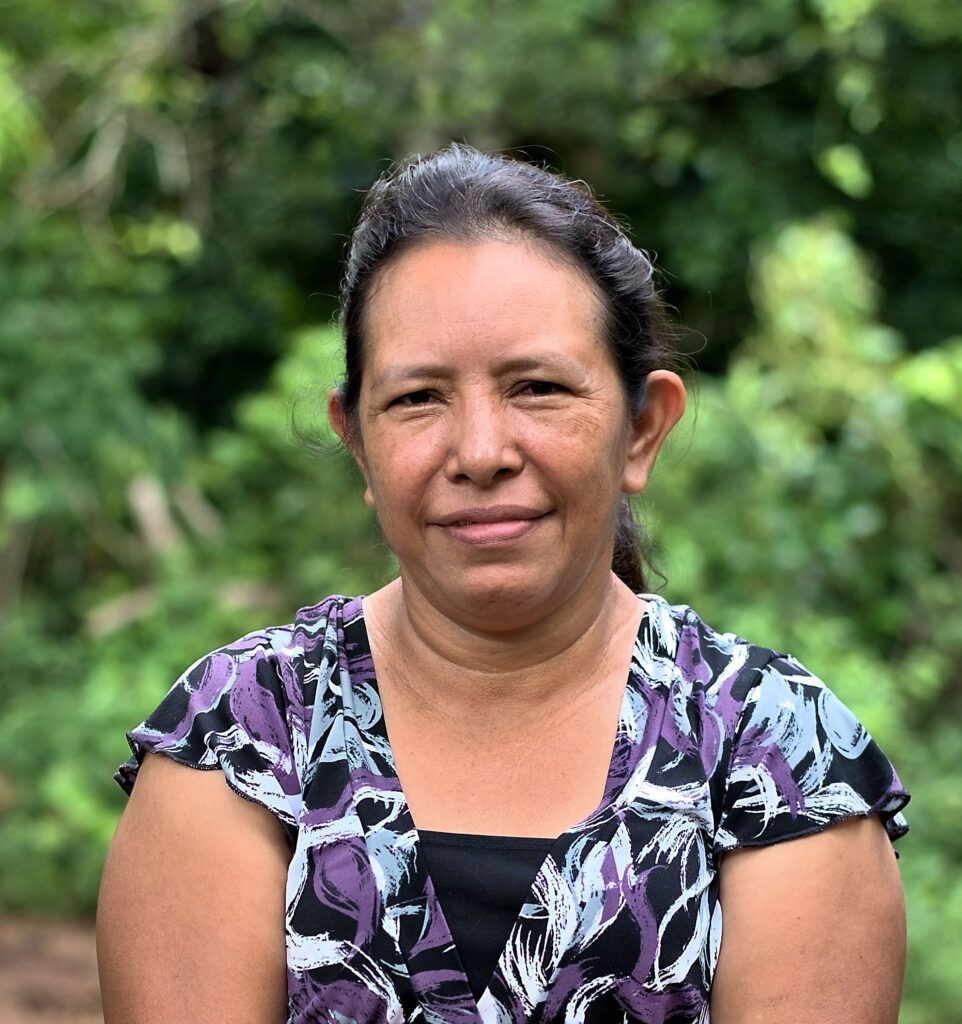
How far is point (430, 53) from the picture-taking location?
279 inches

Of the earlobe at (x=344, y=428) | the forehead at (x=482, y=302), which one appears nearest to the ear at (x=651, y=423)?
the forehead at (x=482, y=302)

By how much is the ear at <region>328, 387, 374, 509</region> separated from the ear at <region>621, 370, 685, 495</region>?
347 millimetres

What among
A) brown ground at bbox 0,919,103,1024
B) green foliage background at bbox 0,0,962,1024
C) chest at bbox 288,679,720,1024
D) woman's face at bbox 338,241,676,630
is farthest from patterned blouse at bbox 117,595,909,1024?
brown ground at bbox 0,919,103,1024

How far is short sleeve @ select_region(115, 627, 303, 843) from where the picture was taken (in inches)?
72.4

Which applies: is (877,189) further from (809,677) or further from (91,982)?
(809,677)

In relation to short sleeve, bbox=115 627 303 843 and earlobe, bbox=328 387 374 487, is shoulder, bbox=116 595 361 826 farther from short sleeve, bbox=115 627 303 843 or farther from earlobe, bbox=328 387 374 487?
earlobe, bbox=328 387 374 487

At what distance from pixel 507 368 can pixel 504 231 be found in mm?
181

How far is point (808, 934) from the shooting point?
1759 millimetres

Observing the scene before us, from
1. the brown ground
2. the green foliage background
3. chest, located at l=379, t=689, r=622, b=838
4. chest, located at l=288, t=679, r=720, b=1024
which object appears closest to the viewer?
chest, located at l=288, t=679, r=720, b=1024

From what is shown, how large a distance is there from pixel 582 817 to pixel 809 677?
13.5 inches

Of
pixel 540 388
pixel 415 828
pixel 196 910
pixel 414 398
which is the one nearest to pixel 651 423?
pixel 540 388

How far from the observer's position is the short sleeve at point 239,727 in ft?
6.04

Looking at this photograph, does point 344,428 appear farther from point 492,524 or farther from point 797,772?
point 797,772

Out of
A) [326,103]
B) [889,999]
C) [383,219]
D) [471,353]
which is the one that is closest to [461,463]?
[471,353]
